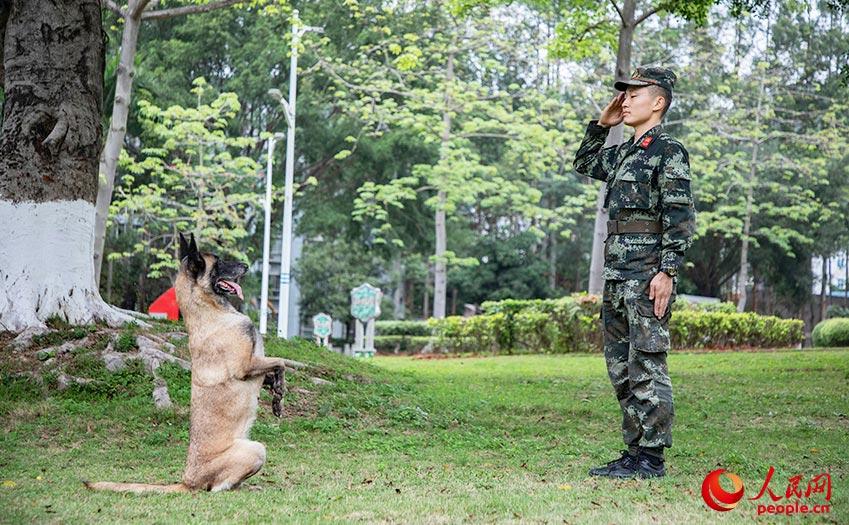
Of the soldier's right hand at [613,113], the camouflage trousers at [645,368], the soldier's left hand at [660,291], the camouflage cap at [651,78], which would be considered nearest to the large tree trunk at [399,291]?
the soldier's right hand at [613,113]

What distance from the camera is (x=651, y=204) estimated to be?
6.17 metres

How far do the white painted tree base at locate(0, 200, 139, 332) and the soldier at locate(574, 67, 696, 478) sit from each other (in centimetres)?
591

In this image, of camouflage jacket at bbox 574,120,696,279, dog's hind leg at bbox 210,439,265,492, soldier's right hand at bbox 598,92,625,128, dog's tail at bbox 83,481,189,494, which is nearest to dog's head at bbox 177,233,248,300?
dog's hind leg at bbox 210,439,265,492

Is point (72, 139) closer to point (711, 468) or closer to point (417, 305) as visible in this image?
A: point (711, 468)

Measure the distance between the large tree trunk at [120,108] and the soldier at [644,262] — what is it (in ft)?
30.9

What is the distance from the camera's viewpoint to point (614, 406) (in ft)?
35.7

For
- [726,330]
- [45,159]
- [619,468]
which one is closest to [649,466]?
[619,468]

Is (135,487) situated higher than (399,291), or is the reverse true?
(135,487)

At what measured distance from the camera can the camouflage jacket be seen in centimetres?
602

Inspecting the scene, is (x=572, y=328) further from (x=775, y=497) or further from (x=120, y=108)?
(x=775, y=497)

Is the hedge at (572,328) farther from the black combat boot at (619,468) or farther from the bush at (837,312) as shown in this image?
the bush at (837,312)

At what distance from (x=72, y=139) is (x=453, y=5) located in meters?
9.43

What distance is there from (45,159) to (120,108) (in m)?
4.80

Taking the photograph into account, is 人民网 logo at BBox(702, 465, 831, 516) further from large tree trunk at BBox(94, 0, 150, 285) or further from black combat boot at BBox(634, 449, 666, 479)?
large tree trunk at BBox(94, 0, 150, 285)
